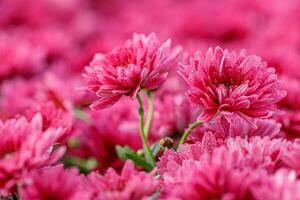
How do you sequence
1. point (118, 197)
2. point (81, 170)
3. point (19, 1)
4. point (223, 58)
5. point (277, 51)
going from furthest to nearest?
point (19, 1)
point (277, 51)
point (81, 170)
point (223, 58)
point (118, 197)

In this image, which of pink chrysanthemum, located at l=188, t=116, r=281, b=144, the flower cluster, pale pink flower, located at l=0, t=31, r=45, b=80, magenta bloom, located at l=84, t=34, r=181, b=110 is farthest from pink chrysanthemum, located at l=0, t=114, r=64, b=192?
pale pink flower, located at l=0, t=31, r=45, b=80

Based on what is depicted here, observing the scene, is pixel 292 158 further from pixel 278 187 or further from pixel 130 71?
pixel 130 71

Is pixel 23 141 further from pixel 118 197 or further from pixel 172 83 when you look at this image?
pixel 172 83

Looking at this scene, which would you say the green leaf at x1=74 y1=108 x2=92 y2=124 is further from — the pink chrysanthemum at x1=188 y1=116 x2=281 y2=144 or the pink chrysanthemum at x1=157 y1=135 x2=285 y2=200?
the pink chrysanthemum at x1=157 y1=135 x2=285 y2=200

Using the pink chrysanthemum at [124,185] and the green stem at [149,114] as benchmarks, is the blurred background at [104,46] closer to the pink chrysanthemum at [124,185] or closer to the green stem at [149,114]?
the green stem at [149,114]

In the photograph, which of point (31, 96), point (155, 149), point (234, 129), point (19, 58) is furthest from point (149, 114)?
point (19, 58)

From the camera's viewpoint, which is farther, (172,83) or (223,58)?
(172,83)

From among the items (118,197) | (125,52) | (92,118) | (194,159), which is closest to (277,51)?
(92,118)
